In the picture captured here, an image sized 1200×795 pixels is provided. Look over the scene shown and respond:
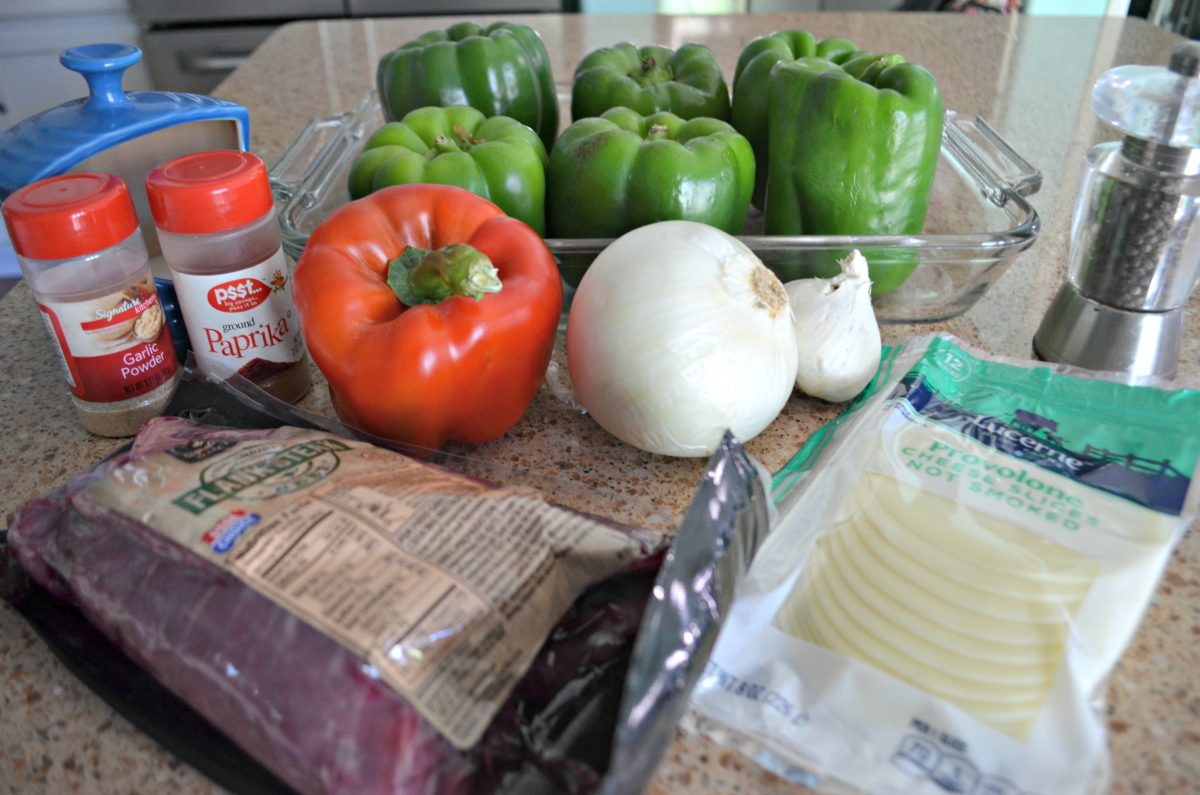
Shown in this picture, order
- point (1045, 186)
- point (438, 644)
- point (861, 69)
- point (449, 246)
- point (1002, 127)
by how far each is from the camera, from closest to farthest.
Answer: point (438, 644)
point (449, 246)
point (861, 69)
point (1045, 186)
point (1002, 127)

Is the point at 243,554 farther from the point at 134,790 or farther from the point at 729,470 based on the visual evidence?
the point at 729,470

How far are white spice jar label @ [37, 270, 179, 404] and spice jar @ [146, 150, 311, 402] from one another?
0.03 meters

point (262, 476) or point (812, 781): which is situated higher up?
point (262, 476)

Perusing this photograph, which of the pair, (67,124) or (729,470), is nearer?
(729,470)

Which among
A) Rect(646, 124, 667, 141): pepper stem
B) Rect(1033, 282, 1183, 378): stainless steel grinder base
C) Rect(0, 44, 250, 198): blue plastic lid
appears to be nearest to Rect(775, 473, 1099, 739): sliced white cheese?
Rect(1033, 282, 1183, 378): stainless steel grinder base

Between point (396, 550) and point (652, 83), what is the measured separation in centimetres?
65

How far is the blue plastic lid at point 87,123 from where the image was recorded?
659mm

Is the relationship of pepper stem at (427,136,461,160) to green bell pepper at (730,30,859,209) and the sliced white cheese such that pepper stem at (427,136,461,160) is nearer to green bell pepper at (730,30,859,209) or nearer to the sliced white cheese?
green bell pepper at (730,30,859,209)

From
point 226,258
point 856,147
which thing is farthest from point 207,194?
point 856,147

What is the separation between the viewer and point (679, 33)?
1654mm

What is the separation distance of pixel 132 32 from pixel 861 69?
7.80ft

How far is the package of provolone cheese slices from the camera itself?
1.48ft

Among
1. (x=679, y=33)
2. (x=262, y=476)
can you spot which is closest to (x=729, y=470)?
(x=262, y=476)

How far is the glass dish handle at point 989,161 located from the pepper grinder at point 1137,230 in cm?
13
